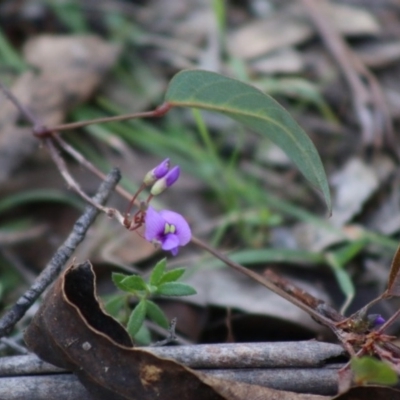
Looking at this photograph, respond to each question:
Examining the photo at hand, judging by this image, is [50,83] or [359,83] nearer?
[50,83]

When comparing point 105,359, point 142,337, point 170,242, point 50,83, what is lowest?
point 142,337

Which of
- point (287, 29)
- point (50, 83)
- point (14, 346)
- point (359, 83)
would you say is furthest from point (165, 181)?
point (287, 29)

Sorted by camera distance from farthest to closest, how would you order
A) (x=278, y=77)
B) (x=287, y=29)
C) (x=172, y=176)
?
(x=287, y=29), (x=278, y=77), (x=172, y=176)

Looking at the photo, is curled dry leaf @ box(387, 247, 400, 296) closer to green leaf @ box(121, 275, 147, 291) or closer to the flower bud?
the flower bud

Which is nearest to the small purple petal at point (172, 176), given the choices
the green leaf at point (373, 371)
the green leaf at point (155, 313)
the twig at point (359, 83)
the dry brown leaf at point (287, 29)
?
the green leaf at point (155, 313)

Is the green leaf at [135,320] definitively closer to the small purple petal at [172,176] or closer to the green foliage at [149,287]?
the green foliage at [149,287]

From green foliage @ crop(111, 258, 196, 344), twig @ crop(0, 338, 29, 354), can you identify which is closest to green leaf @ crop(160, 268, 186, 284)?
green foliage @ crop(111, 258, 196, 344)

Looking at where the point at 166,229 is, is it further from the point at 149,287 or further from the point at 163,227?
the point at 149,287
